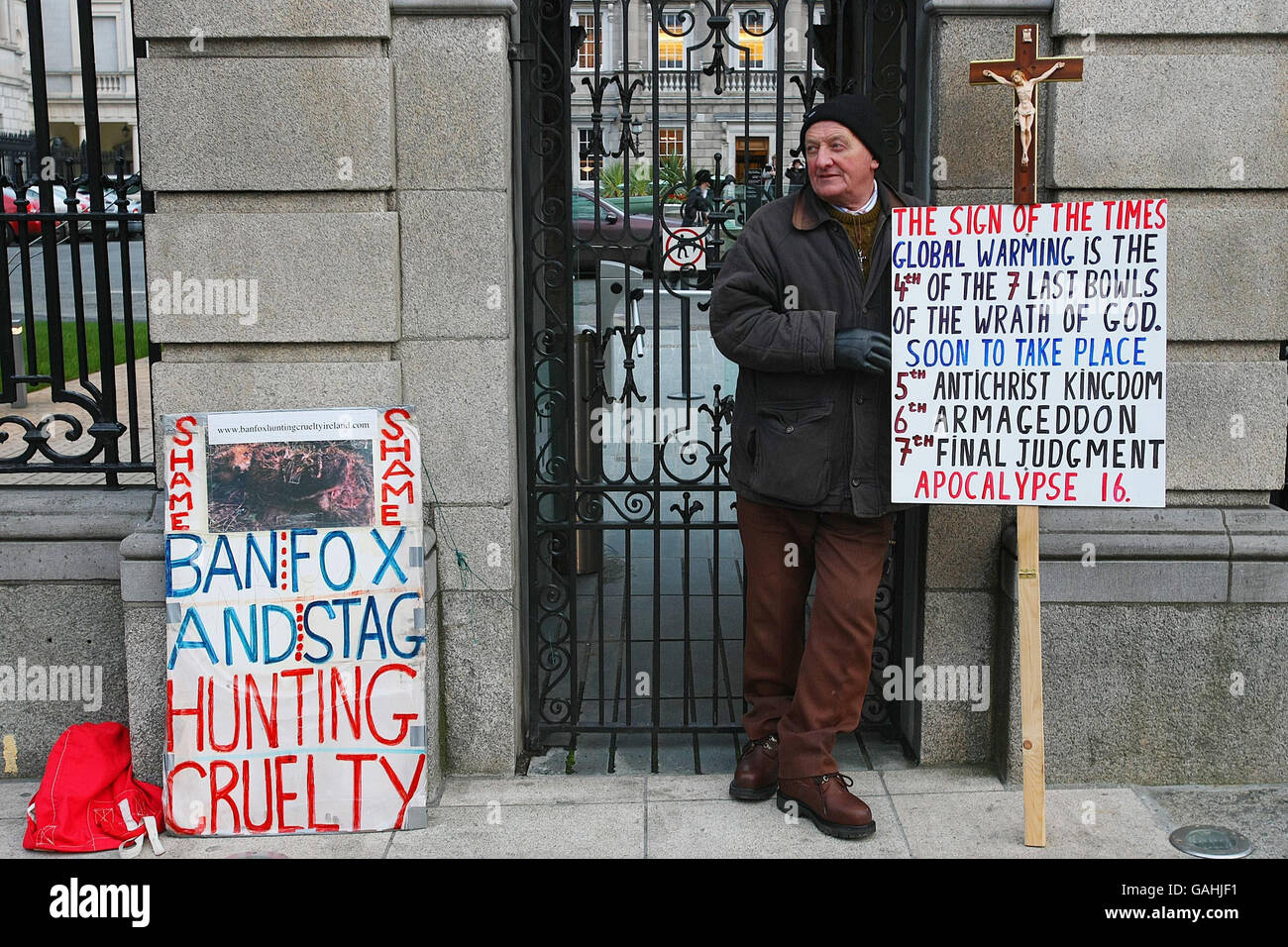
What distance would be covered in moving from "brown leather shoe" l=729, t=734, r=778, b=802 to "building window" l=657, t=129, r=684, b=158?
7.64 feet

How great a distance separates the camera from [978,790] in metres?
4.82

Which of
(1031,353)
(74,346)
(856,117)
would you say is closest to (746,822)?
(1031,353)

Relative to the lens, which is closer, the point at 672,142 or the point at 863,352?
the point at 863,352

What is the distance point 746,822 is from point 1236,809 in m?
1.77

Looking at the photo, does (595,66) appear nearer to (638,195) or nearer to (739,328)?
(638,195)

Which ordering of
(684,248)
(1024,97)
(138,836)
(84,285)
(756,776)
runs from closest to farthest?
1. (1024,97)
2. (138,836)
3. (756,776)
4. (684,248)
5. (84,285)

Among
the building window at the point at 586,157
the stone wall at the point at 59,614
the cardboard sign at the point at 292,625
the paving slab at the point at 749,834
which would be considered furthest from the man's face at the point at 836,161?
the stone wall at the point at 59,614

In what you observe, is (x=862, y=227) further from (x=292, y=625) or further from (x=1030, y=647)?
(x=292, y=625)

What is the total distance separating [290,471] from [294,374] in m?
0.41

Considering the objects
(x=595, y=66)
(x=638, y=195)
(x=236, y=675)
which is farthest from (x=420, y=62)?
(x=236, y=675)

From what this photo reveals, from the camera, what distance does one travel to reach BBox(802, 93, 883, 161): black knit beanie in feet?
13.8

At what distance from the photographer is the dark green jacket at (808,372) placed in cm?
431

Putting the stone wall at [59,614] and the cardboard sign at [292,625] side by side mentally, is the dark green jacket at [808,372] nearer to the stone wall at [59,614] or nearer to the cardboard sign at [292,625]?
the cardboard sign at [292,625]

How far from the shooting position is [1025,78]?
4.11 m
